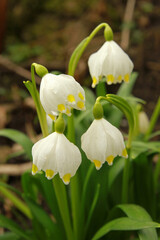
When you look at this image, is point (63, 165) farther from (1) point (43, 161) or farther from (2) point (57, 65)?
(2) point (57, 65)

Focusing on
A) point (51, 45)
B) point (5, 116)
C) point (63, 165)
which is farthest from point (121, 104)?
point (51, 45)

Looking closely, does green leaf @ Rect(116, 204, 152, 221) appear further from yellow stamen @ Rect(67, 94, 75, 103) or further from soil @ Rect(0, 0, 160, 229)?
soil @ Rect(0, 0, 160, 229)

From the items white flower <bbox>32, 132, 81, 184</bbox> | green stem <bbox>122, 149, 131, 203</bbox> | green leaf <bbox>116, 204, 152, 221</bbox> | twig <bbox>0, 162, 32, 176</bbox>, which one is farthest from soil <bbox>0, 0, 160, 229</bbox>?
white flower <bbox>32, 132, 81, 184</bbox>

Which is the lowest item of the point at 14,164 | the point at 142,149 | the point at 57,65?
the point at 14,164

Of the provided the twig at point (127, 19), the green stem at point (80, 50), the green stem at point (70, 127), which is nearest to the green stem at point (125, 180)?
the green stem at point (70, 127)

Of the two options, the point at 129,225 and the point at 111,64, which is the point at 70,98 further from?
the point at 129,225

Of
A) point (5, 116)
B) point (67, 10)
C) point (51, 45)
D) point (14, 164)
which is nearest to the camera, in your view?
point (14, 164)

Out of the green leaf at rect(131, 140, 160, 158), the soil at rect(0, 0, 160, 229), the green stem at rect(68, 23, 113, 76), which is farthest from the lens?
the soil at rect(0, 0, 160, 229)
